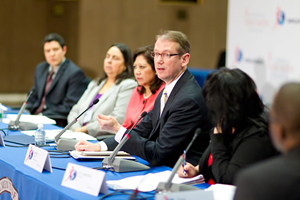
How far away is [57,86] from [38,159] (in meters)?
2.86

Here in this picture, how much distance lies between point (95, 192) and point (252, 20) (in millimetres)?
4406

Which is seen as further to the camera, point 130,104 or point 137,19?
point 137,19

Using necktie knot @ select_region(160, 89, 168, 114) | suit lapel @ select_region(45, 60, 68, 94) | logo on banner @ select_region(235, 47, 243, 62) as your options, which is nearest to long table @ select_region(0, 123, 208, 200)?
→ necktie knot @ select_region(160, 89, 168, 114)

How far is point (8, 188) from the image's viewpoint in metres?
2.62

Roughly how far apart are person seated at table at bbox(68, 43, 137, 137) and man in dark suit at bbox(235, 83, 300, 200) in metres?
A: 2.95

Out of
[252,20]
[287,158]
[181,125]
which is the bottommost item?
[181,125]

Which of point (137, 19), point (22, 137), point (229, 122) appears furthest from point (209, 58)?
point (229, 122)

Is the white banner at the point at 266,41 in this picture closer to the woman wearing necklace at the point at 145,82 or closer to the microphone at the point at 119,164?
the woman wearing necklace at the point at 145,82

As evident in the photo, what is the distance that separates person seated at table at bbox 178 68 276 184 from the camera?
2066 millimetres

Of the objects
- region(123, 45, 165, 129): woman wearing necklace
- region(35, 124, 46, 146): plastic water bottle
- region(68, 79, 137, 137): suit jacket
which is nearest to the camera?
region(35, 124, 46, 146): plastic water bottle

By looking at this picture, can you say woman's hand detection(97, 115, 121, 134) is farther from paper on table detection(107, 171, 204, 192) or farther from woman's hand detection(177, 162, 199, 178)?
woman's hand detection(177, 162, 199, 178)

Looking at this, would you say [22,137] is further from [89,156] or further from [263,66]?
[263,66]

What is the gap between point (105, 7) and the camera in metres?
9.30

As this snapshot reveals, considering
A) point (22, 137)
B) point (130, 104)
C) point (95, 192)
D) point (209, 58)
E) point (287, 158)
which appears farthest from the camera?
point (209, 58)
